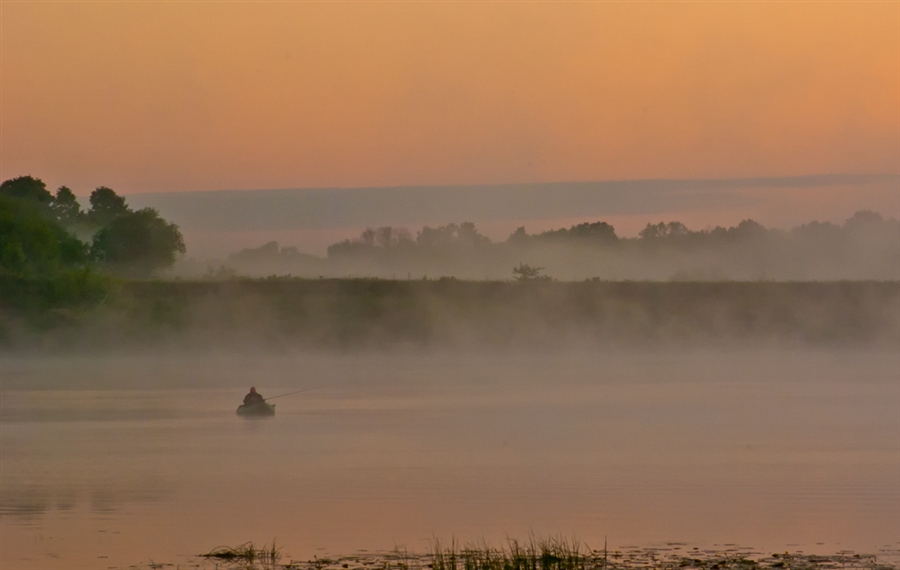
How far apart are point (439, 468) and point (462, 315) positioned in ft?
242

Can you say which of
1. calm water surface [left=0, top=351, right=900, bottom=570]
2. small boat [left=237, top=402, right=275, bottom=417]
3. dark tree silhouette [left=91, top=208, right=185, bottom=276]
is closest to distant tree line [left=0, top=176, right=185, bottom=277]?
dark tree silhouette [left=91, top=208, right=185, bottom=276]

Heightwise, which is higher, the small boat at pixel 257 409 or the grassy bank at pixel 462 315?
the grassy bank at pixel 462 315

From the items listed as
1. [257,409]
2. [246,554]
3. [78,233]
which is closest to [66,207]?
[78,233]

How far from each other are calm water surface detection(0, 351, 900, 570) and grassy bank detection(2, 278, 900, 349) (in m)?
32.4

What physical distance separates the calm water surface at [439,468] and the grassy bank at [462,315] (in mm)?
32367

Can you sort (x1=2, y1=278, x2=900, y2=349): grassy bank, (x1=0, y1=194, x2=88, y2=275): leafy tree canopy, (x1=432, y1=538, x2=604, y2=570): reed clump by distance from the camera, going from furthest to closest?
(x1=2, y1=278, x2=900, y2=349): grassy bank, (x1=0, y1=194, x2=88, y2=275): leafy tree canopy, (x1=432, y1=538, x2=604, y2=570): reed clump

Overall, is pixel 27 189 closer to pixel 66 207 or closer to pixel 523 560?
pixel 66 207

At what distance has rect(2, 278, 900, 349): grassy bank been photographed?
93.4 m

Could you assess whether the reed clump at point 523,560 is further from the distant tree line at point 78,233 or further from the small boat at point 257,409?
the distant tree line at point 78,233

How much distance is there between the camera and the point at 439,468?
27609mm

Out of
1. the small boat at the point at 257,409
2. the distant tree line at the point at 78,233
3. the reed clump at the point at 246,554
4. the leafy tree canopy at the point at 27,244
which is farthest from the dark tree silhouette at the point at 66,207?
the reed clump at the point at 246,554

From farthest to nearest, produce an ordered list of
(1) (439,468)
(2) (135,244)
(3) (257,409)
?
(2) (135,244) < (3) (257,409) < (1) (439,468)

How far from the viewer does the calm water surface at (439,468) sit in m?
18.9

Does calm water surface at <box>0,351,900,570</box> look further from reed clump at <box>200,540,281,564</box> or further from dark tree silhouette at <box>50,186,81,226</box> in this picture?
dark tree silhouette at <box>50,186,81,226</box>
